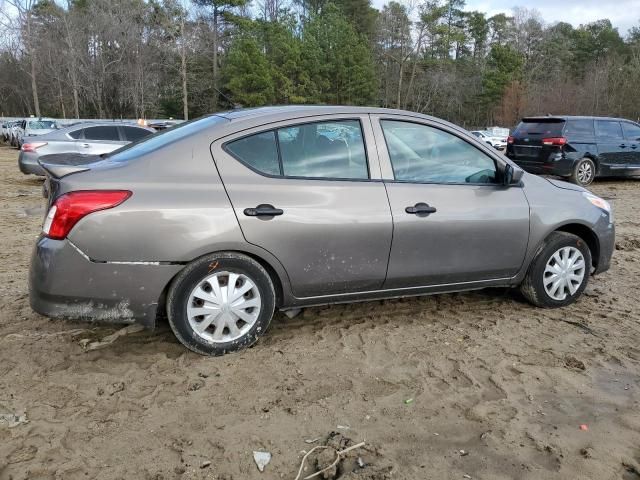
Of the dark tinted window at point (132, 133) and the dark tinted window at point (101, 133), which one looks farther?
the dark tinted window at point (132, 133)

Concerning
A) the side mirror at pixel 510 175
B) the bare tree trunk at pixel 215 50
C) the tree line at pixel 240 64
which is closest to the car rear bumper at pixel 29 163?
the side mirror at pixel 510 175

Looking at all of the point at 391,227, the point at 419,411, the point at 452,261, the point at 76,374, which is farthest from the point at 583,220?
the point at 76,374

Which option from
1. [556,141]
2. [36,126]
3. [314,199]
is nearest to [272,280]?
[314,199]

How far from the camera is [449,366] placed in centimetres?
336

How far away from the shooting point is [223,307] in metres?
3.30

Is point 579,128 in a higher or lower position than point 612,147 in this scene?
higher

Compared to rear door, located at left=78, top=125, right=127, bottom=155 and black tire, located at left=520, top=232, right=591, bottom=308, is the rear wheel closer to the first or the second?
black tire, located at left=520, top=232, right=591, bottom=308

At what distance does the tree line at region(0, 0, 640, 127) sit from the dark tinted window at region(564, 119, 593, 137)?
32.2 metres

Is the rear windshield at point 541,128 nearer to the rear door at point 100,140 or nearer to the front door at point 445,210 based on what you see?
the front door at point 445,210

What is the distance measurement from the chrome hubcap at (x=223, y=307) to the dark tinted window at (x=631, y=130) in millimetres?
12457

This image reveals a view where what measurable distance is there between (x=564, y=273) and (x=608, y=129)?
9.95 metres

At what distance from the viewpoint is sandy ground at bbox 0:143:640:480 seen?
2.45m

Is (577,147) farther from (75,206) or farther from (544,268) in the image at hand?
(75,206)

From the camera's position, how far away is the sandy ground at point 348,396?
2447 millimetres
